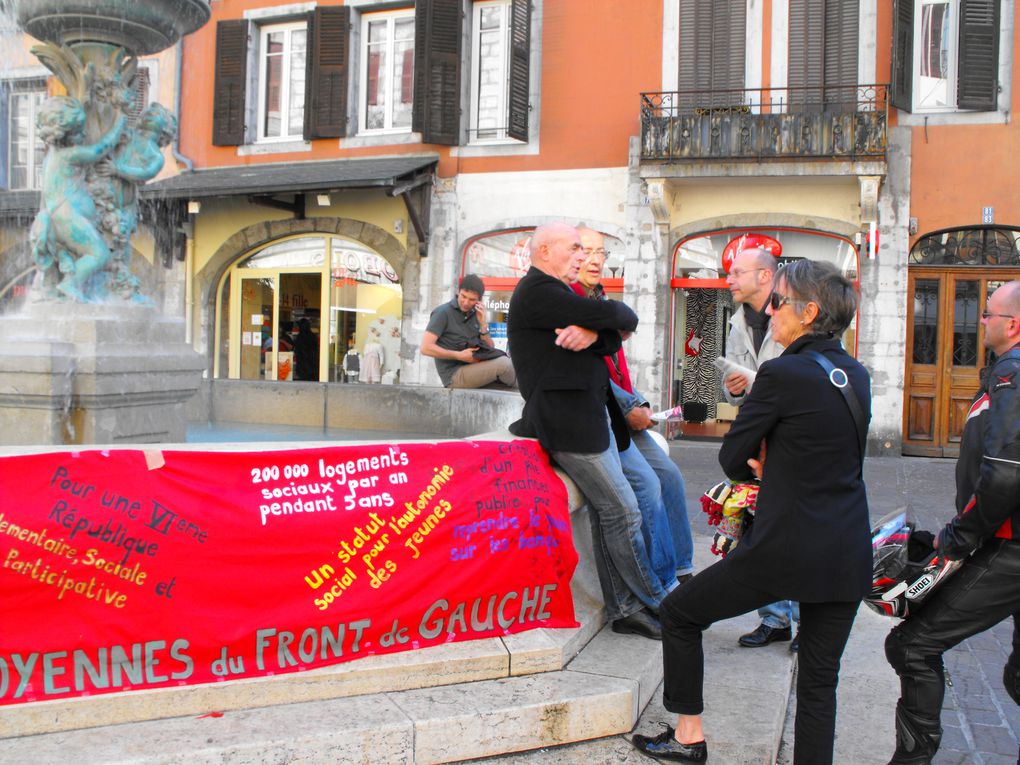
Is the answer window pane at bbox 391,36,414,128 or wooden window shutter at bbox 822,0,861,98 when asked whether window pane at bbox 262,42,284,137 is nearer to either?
window pane at bbox 391,36,414,128

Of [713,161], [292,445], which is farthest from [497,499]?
[713,161]

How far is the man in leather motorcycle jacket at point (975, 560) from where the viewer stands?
329 centimetres

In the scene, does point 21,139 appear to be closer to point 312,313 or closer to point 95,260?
point 312,313

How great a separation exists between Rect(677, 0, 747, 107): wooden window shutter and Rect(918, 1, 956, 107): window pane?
266 cm

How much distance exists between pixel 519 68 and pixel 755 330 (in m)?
12.8

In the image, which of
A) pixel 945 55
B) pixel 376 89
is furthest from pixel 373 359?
pixel 945 55

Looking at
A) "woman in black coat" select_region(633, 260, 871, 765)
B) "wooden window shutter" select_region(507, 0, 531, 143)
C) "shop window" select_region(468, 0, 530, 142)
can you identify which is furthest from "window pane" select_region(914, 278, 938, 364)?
"woman in black coat" select_region(633, 260, 871, 765)

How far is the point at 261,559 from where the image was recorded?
354cm

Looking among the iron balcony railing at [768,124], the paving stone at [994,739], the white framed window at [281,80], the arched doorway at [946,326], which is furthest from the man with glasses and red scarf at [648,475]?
the white framed window at [281,80]

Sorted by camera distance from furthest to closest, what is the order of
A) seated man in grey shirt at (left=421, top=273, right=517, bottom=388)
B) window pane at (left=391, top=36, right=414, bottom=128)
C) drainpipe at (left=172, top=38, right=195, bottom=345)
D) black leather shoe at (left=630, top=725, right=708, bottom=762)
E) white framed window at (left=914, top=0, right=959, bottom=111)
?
drainpipe at (left=172, top=38, right=195, bottom=345)
window pane at (left=391, top=36, right=414, bottom=128)
white framed window at (left=914, top=0, right=959, bottom=111)
seated man in grey shirt at (left=421, top=273, right=517, bottom=388)
black leather shoe at (left=630, top=725, right=708, bottom=762)

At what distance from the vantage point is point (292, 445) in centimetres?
374

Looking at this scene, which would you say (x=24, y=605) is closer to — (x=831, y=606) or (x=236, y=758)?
(x=236, y=758)

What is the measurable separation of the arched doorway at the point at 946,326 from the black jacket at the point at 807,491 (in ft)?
42.9

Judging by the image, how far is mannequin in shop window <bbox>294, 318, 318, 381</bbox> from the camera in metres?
19.3
